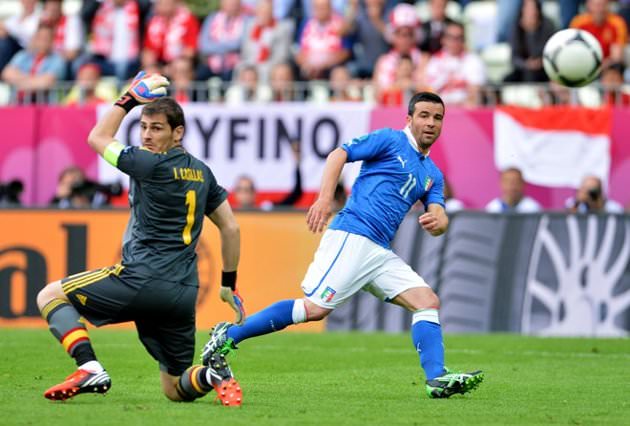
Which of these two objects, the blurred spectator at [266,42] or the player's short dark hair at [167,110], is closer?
the player's short dark hair at [167,110]

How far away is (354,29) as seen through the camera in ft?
65.6

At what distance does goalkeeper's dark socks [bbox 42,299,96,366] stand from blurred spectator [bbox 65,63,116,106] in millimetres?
11336

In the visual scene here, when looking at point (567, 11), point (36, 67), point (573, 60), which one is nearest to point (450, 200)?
point (573, 60)

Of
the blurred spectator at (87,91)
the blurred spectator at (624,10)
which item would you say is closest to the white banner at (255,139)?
the blurred spectator at (87,91)

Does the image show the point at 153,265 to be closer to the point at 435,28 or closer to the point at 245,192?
the point at 245,192

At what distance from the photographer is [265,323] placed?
9.88 metres

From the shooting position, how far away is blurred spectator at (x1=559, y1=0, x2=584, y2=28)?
19.8 m

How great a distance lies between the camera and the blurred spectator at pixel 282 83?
19125 mm

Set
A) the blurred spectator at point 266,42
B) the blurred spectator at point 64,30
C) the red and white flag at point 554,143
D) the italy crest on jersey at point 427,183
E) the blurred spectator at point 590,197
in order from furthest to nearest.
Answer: the blurred spectator at point 64,30
the blurred spectator at point 266,42
the red and white flag at point 554,143
the blurred spectator at point 590,197
the italy crest on jersey at point 427,183

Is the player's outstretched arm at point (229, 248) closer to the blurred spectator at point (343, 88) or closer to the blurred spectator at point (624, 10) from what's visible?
the blurred spectator at point (343, 88)

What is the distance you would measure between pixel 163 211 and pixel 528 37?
38.1 ft

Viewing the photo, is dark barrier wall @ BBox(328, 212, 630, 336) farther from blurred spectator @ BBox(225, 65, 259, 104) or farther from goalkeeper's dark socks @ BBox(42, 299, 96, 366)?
goalkeeper's dark socks @ BBox(42, 299, 96, 366)

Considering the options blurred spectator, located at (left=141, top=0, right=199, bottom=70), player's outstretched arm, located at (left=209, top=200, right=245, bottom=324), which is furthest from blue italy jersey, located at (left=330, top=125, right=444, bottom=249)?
blurred spectator, located at (left=141, top=0, right=199, bottom=70)

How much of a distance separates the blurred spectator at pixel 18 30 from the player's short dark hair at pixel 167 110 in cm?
1355
